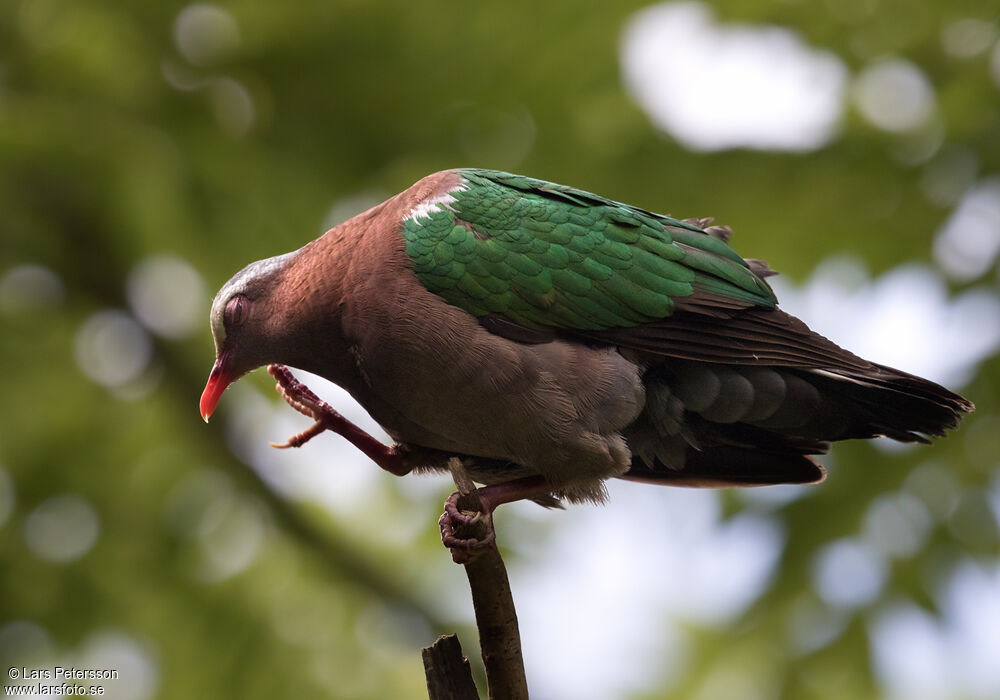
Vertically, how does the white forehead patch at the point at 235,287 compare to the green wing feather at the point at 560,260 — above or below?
below

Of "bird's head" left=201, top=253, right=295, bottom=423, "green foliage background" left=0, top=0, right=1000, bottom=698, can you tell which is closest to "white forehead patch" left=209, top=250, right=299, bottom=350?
"bird's head" left=201, top=253, right=295, bottom=423

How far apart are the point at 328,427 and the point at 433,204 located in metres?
1.04

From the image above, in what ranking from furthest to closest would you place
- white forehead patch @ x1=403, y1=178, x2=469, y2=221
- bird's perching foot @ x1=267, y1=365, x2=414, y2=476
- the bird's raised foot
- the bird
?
bird's perching foot @ x1=267, y1=365, x2=414, y2=476
white forehead patch @ x1=403, y1=178, x2=469, y2=221
the bird
the bird's raised foot

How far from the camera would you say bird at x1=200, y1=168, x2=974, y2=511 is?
11.8ft

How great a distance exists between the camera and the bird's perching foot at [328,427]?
4.03 m

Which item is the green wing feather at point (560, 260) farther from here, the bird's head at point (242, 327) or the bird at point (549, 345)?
the bird's head at point (242, 327)

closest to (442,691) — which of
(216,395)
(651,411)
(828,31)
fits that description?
(651,411)

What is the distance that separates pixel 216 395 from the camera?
4125 millimetres

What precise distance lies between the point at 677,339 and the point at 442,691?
1476mm

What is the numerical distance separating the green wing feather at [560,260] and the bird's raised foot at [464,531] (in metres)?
0.74

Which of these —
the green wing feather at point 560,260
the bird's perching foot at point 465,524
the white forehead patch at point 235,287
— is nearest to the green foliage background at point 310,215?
the white forehead patch at point 235,287

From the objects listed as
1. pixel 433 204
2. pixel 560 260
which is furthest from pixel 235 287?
pixel 560 260

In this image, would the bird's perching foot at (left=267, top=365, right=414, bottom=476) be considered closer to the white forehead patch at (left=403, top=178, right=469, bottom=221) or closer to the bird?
the bird

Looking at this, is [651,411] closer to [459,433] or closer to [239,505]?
[459,433]
